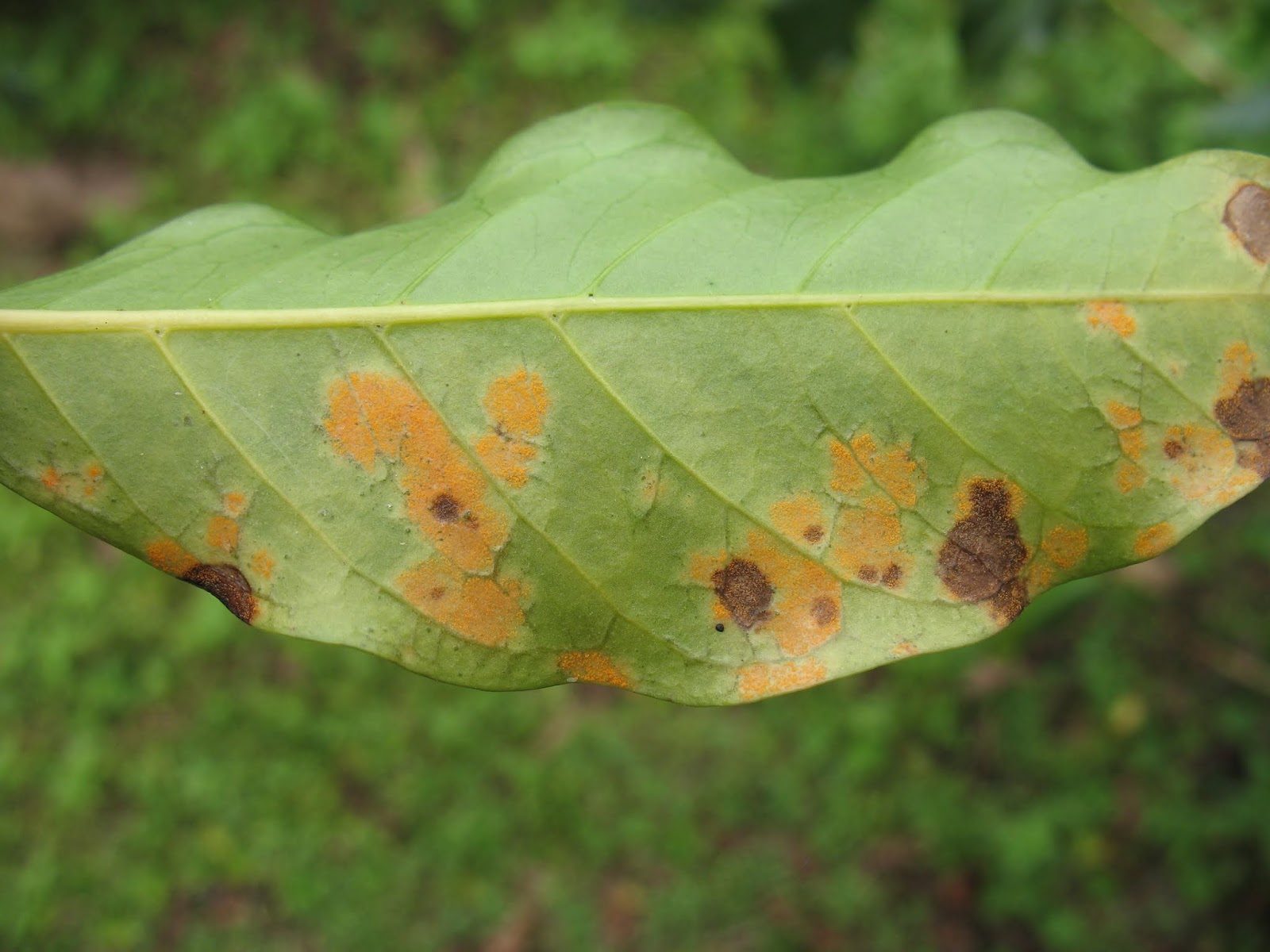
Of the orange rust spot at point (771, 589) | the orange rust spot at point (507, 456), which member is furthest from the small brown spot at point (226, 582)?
the orange rust spot at point (771, 589)

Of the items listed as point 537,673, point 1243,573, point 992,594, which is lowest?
point 1243,573

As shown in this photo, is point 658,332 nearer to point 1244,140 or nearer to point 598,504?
point 598,504

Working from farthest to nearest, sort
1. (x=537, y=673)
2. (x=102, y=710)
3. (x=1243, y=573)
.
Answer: (x=102, y=710), (x=1243, y=573), (x=537, y=673)

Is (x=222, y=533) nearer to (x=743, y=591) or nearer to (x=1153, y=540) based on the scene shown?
(x=743, y=591)

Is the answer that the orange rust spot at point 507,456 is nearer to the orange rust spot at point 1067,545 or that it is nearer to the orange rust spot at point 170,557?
the orange rust spot at point 170,557

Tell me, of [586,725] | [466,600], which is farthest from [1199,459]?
[586,725]

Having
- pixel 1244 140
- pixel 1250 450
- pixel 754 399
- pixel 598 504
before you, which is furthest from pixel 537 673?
pixel 1244 140
